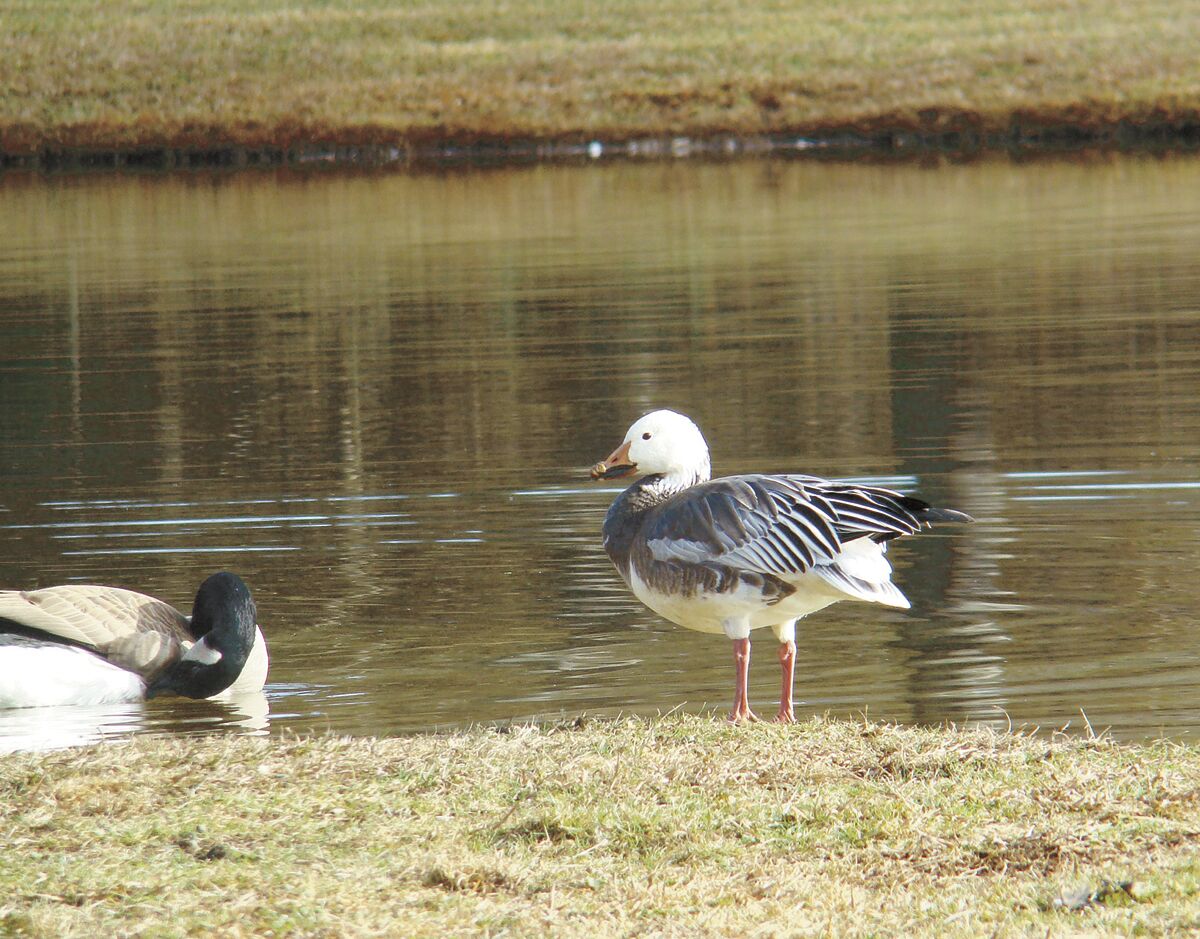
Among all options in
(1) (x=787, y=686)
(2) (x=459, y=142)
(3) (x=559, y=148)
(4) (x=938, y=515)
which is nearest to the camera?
(4) (x=938, y=515)

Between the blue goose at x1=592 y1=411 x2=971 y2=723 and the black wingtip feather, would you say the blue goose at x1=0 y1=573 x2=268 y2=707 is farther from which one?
the black wingtip feather

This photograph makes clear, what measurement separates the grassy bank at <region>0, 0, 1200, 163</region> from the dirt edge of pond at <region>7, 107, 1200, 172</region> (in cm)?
7

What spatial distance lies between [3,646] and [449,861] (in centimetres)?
462

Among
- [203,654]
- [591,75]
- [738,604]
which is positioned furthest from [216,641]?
[591,75]

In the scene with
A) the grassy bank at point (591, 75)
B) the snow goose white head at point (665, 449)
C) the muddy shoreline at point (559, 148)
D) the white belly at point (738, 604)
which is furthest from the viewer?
the grassy bank at point (591, 75)

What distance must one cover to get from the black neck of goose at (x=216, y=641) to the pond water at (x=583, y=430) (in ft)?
0.55

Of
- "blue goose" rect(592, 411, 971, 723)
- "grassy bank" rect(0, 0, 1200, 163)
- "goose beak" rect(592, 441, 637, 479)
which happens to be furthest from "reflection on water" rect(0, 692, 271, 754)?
"grassy bank" rect(0, 0, 1200, 163)

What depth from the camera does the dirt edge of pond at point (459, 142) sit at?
4825 centimetres

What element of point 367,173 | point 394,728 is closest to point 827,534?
point 394,728

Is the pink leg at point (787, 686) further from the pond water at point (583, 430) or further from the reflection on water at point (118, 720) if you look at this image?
the reflection on water at point (118, 720)

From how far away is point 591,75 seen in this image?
52312 millimetres

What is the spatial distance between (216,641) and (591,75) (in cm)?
4431

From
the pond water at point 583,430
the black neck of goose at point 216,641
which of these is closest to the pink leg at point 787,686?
the pond water at point 583,430

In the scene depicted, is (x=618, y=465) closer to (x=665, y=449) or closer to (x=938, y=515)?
(x=665, y=449)
